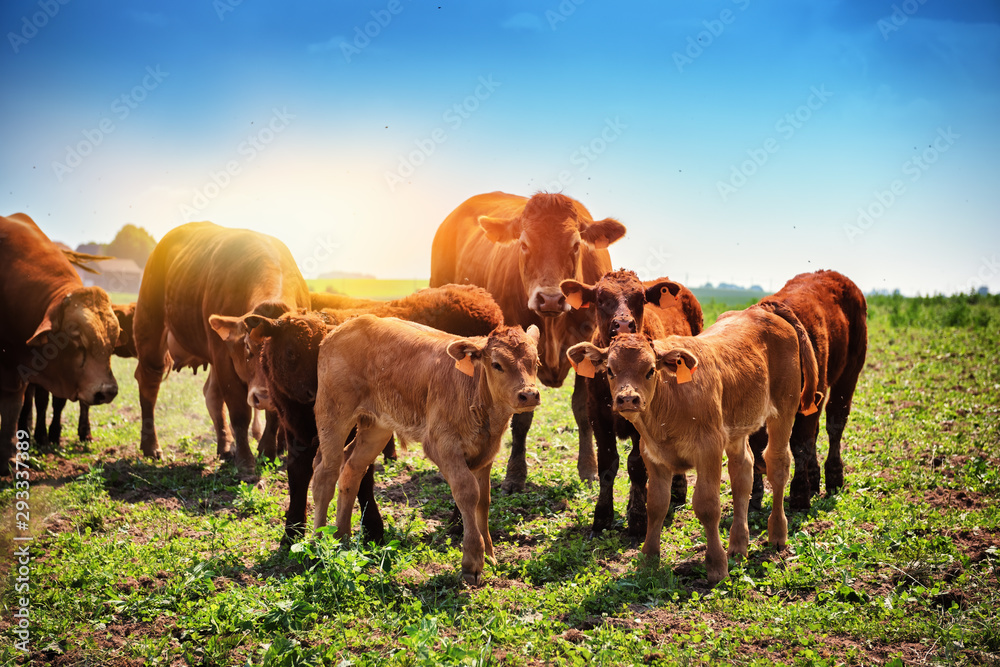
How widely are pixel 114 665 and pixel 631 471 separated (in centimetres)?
417

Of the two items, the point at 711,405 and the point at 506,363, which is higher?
the point at 506,363

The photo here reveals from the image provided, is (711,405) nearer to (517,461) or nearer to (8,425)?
(517,461)

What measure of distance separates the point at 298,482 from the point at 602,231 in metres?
4.67

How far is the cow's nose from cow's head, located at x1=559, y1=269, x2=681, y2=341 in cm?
54

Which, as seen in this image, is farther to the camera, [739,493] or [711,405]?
[739,493]

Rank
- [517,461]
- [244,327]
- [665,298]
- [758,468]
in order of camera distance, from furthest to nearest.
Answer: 1. [517,461]
2. [244,327]
3. [665,298]
4. [758,468]

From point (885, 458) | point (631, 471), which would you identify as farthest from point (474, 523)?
point (885, 458)

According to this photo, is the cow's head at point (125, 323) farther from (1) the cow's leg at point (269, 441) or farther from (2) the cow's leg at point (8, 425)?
(1) the cow's leg at point (269, 441)

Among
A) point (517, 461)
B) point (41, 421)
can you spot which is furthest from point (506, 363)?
point (41, 421)

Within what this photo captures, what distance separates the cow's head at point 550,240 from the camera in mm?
7672

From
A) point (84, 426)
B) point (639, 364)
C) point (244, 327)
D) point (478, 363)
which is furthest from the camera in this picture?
point (84, 426)

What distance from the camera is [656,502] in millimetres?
5562

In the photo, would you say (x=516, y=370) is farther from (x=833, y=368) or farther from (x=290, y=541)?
(x=833, y=368)

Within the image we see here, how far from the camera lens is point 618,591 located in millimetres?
5074
